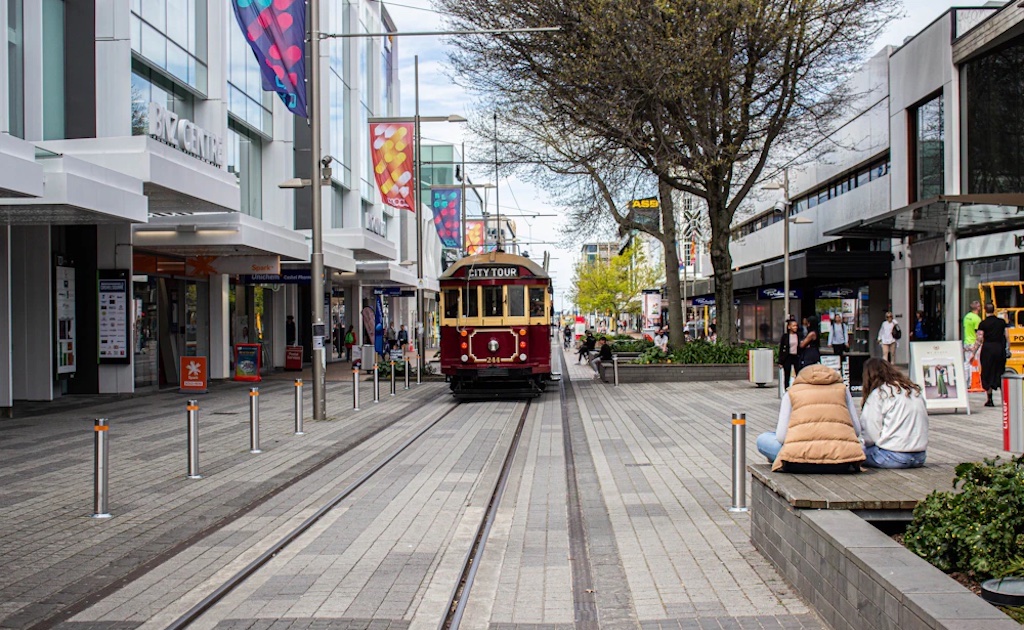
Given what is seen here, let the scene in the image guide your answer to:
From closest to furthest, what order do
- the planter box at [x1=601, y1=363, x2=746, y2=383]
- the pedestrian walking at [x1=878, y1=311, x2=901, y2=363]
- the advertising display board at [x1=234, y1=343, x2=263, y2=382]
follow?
the planter box at [x1=601, y1=363, x2=746, y2=383]
the pedestrian walking at [x1=878, y1=311, x2=901, y2=363]
the advertising display board at [x1=234, y1=343, x2=263, y2=382]

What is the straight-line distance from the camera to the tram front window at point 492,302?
2162 cm

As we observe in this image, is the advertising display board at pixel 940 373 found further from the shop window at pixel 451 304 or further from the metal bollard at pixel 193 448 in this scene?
the metal bollard at pixel 193 448

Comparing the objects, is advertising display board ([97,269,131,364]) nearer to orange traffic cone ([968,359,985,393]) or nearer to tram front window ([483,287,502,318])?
tram front window ([483,287,502,318])

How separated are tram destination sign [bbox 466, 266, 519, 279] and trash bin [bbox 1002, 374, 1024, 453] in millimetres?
12197

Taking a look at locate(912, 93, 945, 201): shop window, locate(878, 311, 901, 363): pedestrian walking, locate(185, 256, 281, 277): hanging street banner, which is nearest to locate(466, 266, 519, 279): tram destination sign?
locate(185, 256, 281, 277): hanging street banner

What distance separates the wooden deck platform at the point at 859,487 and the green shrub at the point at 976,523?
417mm

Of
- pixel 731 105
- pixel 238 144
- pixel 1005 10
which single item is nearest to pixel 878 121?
pixel 1005 10

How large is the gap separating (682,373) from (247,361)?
12.3m

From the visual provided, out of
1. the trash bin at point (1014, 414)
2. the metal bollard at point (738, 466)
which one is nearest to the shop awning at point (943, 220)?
the trash bin at point (1014, 414)

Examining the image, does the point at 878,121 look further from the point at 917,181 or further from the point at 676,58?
the point at 676,58

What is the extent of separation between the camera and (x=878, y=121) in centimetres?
3569

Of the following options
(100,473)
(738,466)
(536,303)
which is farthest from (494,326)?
(100,473)

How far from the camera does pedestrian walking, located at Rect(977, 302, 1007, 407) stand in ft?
54.0

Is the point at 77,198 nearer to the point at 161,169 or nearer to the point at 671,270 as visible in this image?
the point at 161,169
